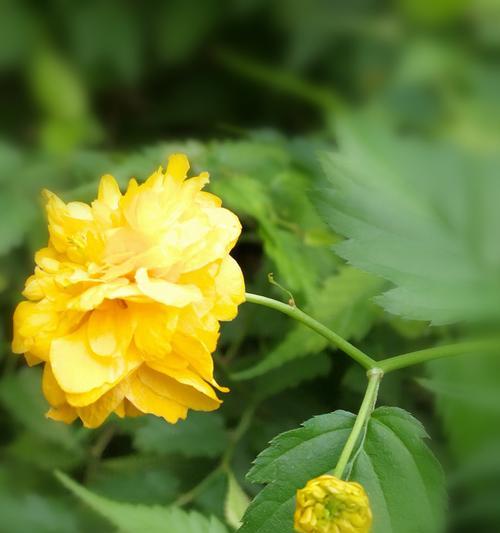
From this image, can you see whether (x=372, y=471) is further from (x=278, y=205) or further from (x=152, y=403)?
(x=278, y=205)

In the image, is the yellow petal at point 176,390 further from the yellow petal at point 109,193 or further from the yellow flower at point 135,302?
the yellow petal at point 109,193

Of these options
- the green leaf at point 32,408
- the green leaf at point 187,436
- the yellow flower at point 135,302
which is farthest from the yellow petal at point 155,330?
the green leaf at point 32,408

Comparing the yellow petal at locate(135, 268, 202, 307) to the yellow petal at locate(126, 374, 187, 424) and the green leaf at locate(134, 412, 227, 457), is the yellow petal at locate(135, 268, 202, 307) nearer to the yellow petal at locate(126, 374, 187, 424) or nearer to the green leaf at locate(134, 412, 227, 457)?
the yellow petal at locate(126, 374, 187, 424)

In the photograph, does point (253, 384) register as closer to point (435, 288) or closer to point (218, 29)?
point (435, 288)

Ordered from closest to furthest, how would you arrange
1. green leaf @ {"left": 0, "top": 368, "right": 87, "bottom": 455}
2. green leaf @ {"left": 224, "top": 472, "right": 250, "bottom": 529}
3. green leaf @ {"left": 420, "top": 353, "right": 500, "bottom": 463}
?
green leaf @ {"left": 420, "top": 353, "right": 500, "bottom": 463}, green leaf @ {"left": 224, "top": 472, "right": 250, "bottom": 529}, green leaf @ {"left": 0, "top": 368, "right": 87, "bottom": 455}

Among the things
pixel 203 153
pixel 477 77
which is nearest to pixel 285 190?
pixel 203 153

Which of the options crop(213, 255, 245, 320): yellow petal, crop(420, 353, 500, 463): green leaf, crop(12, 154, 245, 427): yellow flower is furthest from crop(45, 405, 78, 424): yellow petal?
crop(420, 353, 500, 463): green leaf

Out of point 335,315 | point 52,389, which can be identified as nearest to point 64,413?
point 52,389
